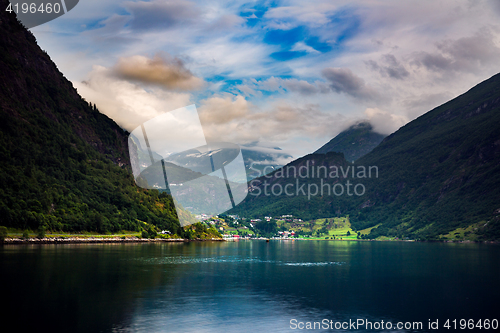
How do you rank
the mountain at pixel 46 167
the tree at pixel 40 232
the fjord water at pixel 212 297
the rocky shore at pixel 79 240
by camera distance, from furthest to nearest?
the mountain at pixel 46 167 < the tree at pixel 40 232 < the rocky shore at pixel 79 240 < the fjord water at pixel 212 297

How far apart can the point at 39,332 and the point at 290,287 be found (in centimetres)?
3173

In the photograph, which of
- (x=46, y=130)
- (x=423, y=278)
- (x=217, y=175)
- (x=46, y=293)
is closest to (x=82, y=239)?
(x=46, y=130)

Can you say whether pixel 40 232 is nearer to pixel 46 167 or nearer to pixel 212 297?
pixel 46 167

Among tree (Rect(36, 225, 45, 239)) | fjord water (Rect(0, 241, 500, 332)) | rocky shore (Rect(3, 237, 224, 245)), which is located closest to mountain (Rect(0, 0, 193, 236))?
tree (Rect(36, 225, 45, 239))

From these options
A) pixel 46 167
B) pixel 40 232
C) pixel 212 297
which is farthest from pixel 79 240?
pixel 212 297

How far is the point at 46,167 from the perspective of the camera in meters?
153

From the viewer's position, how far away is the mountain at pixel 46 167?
124m

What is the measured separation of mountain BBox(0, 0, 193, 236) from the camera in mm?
123625

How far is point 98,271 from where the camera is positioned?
56.2 m

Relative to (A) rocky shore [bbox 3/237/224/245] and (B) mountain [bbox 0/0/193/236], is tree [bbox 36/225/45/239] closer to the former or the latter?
(A) rocky shore [bbox 3/237/224/245]

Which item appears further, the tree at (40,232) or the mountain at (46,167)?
the mountain at (46,167)

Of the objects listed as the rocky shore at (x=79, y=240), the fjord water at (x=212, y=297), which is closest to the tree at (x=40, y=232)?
the rocky shore at (x=79, y=240)

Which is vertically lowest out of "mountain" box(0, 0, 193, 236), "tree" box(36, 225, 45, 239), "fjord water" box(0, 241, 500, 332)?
"fjord water" box(0, 241, 500, 332)

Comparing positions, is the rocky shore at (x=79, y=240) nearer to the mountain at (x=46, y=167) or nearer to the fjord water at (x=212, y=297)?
the mountain at (x=46, y=167)
